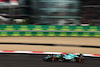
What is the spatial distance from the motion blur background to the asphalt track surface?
4.12 m

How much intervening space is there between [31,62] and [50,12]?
17.0 feet

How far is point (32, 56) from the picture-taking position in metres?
6.88

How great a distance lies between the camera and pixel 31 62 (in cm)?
614

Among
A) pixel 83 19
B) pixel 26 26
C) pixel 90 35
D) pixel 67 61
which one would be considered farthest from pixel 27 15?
pixel 67 61

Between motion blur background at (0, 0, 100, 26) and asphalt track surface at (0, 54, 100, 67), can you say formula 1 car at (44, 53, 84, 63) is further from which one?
motion blur background at (0, 0, 100, 26)

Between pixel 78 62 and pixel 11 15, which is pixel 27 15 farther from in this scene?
pixel 78 62

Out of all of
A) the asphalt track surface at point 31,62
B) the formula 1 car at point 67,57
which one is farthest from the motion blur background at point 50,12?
the formula 1 car at point 67,57

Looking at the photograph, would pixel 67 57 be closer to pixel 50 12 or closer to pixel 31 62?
pixel 31 62

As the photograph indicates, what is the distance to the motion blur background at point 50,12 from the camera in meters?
10.3

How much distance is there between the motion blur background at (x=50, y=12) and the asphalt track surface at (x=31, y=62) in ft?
13.5

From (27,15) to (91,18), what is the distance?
4481mm

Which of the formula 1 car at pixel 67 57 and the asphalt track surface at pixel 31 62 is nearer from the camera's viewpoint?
the asphalt track surface at pixel 31 62

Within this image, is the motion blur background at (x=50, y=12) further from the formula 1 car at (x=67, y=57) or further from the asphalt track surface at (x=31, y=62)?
the formula 1 car at (x=67, y=57)

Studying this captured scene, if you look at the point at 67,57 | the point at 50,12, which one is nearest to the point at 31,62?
the point at 67,57
